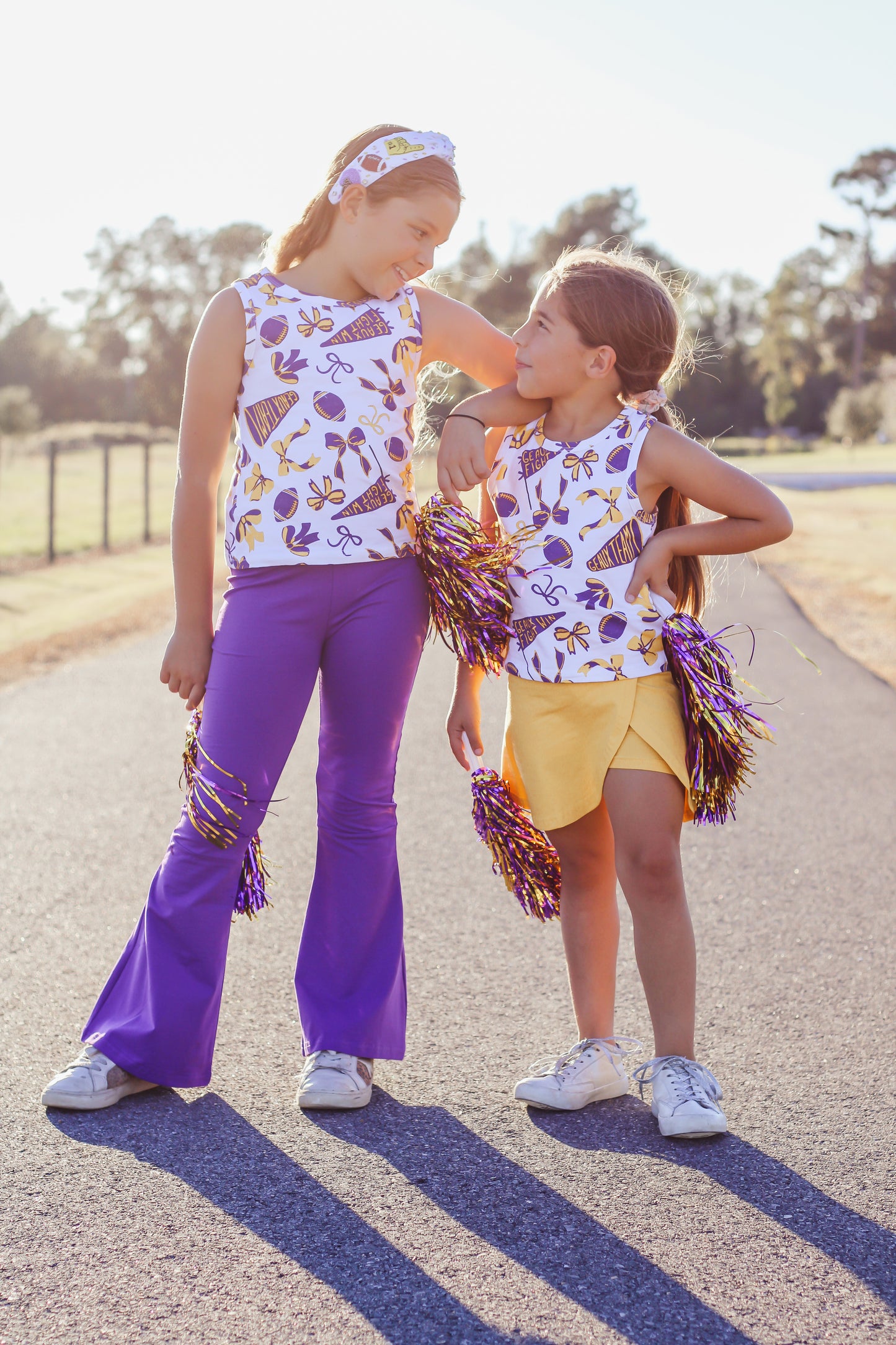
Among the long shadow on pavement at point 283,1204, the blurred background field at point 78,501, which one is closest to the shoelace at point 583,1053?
the long shadow on pavement at point 283,1204

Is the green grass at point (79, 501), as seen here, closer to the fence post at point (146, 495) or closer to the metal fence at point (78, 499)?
the metal fence at point (78, 499)

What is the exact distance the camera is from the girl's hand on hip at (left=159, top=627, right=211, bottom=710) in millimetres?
2666

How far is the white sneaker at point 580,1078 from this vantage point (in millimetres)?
2648

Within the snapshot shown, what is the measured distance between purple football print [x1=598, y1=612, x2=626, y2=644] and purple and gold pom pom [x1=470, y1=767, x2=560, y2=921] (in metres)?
0.45

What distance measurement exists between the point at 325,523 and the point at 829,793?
3.42 m

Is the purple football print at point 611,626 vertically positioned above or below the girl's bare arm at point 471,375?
below

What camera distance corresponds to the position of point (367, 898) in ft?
9.09

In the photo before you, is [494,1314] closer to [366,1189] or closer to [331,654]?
[366,1189]

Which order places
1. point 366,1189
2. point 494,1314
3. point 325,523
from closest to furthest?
point 494,1314 < point 366,1189 < point 325,523

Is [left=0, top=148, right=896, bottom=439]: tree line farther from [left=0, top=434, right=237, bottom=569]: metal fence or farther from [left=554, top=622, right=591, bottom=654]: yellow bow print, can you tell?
[left=554, top=622, right=591, bottom=654]: yellow bow print

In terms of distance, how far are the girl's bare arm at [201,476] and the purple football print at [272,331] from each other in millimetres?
39

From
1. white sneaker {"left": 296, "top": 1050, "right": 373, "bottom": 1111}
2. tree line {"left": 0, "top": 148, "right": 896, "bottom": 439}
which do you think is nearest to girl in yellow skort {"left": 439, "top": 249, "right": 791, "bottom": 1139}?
white sneaker {"left": 296, "top": 1050, "right": 373, "bottom": 1111}

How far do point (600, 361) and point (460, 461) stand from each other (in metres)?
0.34

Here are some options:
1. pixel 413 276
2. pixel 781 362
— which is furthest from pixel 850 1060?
pixel 781 362
